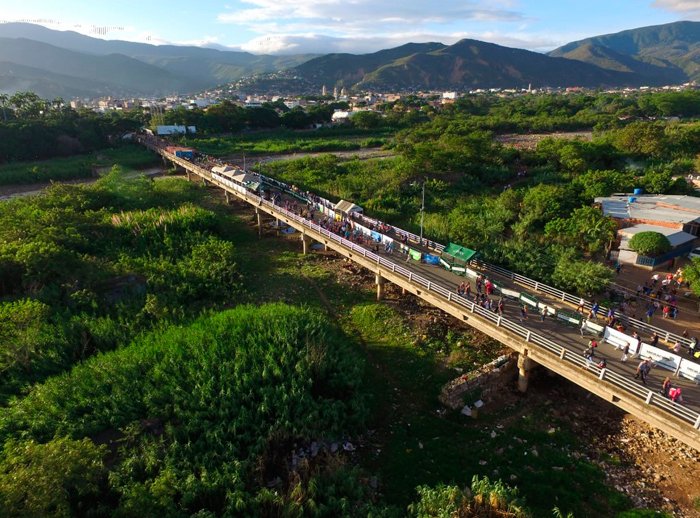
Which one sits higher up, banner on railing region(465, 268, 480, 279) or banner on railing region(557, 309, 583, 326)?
banner on railing region(465, 268, 480, 279)

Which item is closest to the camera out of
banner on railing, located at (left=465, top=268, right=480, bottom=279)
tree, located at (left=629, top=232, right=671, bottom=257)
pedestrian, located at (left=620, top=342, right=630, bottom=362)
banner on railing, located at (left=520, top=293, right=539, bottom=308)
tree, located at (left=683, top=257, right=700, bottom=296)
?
pedestrian, located at (left=620, top=342, right=630, bottom=362)

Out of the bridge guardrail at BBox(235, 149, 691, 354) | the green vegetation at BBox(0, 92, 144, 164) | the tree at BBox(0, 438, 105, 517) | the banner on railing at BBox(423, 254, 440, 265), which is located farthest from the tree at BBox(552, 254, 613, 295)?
the green vegetation at BBox(0, 92, 144, 164)

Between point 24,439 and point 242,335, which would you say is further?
point 242,335

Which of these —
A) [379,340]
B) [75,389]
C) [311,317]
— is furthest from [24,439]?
[379,340]

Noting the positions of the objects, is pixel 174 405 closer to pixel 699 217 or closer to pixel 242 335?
pixel 242 335

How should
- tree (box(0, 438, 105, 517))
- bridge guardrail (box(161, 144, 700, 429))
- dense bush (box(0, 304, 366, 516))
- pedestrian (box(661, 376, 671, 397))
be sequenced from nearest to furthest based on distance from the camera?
tree (box(0, 438, 105, 517))
dense bush (box(0, 304, 366, 516))
bridge guardrail (box(161, 144, 700, 429))
pedestrian (box(661, 376, 671, 397))

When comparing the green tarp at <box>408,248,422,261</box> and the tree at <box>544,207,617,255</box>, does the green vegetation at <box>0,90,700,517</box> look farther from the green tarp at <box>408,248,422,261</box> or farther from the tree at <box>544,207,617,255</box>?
the green tarp at <box>408,248,422,261</box>

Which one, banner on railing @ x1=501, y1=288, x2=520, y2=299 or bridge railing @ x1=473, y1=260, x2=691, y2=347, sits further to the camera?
banner on railing @ x1=501, y1=288, x2=520, y2=299

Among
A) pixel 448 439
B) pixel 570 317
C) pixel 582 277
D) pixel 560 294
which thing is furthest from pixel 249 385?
pixel 582 277
